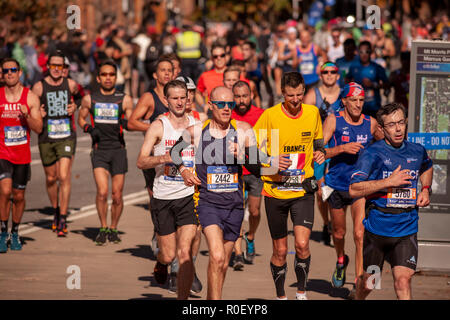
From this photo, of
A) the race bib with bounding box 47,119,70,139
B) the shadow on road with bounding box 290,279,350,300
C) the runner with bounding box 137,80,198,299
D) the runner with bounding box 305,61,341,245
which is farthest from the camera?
the race bib with bounding box 47,119,70,139

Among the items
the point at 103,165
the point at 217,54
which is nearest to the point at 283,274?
the point at 103,165

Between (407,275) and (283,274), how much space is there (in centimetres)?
163

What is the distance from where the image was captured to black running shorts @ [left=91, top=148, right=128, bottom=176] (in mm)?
11695

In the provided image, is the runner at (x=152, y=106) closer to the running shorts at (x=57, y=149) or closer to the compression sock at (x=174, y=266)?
the compression sock at (x=174, y=266)

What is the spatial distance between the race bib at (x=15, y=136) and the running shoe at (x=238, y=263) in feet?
9.92

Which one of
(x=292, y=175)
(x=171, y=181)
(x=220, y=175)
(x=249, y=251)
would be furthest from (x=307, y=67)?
(x=220, y=175)

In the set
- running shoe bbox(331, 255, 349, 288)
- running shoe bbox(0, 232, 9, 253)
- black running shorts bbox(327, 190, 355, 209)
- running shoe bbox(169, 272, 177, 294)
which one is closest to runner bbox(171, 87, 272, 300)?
running shoe bbox(169, 272, 177, 294)

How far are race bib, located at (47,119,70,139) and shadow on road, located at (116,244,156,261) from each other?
177 centimetres

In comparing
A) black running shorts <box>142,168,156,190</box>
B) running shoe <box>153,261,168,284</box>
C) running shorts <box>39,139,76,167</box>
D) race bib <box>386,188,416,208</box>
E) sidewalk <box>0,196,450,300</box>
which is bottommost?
sidewalk <box>0,196,450,300</box>

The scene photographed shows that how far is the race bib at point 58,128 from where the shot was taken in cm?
1214

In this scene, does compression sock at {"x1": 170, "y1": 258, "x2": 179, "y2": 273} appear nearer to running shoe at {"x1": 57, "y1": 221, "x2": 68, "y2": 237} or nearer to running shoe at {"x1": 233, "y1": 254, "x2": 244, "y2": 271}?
running shoe at {"x1": 233, "y1": 254, "x2": 244, "y2": 271}

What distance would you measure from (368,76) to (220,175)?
7.26 m

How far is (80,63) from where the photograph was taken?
26.8 meters

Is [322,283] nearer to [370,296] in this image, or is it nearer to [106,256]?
[370,296]
